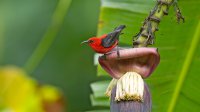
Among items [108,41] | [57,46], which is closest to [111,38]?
[108,41]

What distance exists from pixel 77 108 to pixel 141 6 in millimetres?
1705

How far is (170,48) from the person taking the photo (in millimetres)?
1225

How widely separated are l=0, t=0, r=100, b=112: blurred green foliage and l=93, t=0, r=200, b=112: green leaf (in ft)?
5.23

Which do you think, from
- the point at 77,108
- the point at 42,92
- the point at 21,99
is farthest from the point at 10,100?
the point at 77,108

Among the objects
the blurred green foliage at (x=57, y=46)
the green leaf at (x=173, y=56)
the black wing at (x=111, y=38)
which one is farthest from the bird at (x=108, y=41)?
the blurred green foliage at (x=57, y=46)

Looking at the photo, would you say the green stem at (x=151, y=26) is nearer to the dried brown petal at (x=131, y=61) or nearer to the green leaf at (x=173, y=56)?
the dried brown petal at (x=131, y=61)

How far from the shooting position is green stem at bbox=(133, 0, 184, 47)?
2.64ft

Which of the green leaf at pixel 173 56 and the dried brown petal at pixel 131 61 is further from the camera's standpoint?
the green leaf at pixel 173 56

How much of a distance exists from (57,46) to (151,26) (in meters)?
2.11

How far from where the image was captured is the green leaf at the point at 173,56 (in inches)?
47.6

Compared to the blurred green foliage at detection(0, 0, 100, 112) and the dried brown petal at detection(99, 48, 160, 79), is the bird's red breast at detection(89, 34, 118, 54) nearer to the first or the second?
the dried brown petal at detection(99, 48, 160, 79)

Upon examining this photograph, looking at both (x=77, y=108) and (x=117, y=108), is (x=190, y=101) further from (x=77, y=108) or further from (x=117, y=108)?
(x=77, y=108)

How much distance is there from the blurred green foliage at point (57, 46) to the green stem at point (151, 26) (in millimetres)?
2006

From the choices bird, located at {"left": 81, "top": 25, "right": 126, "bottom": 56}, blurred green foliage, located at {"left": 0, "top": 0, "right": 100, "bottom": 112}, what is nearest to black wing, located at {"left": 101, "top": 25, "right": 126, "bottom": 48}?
bird, located at {"left": 81, "top": 25, "right": 126, "bottom": 56}
